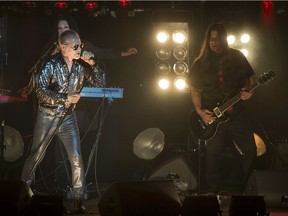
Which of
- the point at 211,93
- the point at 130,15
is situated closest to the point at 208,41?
the point at 211,93

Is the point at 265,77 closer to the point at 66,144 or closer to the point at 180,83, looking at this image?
the point at 180,83

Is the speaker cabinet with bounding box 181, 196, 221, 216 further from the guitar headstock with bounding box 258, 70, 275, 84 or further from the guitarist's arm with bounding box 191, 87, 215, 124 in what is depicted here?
the guitar headstock with bounding box 258, 70, 275, 84

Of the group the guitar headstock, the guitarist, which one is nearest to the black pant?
the guitarist

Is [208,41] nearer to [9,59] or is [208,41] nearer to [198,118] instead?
[198,118]

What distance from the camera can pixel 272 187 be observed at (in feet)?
23.0

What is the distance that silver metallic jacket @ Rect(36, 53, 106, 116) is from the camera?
7316 millimetres

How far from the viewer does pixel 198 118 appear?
792 centimetres

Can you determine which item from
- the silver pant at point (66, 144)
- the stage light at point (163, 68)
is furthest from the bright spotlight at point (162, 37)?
the silver pant at point (66, 144)

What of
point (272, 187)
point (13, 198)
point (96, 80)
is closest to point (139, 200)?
point (13, 198)

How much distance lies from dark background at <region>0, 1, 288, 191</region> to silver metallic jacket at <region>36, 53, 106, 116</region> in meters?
1.85

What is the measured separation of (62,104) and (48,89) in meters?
0.27

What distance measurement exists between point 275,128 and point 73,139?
12.1 ft

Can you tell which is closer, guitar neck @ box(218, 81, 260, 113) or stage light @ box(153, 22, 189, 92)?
guitar neck @ box(218, 81, 260, 113)

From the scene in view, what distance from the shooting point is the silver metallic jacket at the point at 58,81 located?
732cm
